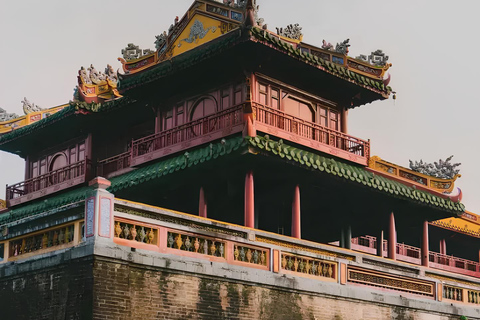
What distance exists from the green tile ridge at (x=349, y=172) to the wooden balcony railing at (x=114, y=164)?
7055mm

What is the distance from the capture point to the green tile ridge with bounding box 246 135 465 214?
2255cm

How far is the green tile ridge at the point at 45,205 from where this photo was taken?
28.6m

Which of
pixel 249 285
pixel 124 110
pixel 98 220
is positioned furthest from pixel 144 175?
pixel 98 220

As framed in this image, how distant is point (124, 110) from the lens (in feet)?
97.1

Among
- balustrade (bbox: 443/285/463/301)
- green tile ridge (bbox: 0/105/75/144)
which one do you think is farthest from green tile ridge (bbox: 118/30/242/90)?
balustrade (bbox: 443/285/463/301)

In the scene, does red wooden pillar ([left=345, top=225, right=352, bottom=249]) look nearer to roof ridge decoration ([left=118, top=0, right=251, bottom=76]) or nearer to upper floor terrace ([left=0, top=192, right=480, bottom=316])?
upper floor terrace ([left=0, top=192, right=480, bottom=316])

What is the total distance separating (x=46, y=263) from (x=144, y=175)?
7991mm

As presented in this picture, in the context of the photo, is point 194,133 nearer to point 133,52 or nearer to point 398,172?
point 133,52

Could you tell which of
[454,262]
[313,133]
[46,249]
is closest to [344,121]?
[313,133]

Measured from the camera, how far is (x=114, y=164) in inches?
1166

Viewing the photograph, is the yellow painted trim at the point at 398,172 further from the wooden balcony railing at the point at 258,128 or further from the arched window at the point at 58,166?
the arched window at the point at 58,166

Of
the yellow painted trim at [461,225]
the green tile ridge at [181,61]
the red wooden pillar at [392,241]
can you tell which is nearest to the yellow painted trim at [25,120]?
the green tile ridge at [181,61]

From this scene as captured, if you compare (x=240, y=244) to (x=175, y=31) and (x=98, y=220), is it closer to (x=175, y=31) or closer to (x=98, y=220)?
(x=98, y=220)

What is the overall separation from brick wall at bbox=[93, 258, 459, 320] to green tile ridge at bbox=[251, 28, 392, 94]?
714cm
